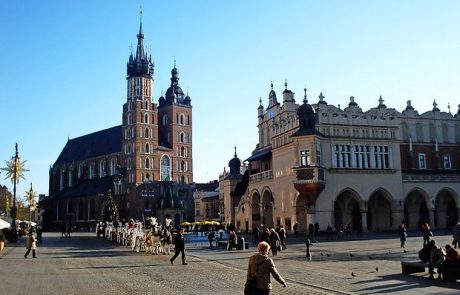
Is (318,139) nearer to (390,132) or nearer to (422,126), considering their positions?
(390,132)

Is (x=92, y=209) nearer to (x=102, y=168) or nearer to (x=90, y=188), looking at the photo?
(x=90, y=188)

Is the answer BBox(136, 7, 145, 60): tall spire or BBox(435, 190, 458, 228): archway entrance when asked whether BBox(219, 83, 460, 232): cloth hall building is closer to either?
BBox(435, 190, 458, 228): archway entrance

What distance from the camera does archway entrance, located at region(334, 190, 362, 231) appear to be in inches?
1991

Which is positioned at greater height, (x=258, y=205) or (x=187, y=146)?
(x=187, y=146)

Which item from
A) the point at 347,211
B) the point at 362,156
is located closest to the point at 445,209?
the point at 347,211

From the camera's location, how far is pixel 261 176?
5697 cm

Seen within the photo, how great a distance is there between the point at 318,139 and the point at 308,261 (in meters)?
24.7

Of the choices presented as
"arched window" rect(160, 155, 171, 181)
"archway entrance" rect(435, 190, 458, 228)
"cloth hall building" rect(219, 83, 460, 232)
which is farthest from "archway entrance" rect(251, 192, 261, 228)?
"arched window" rect(160, 155, 171, 181)

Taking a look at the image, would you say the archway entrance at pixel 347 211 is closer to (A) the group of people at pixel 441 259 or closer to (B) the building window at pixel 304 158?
(B) the building window at pixel 304 158

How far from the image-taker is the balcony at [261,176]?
54.9 meters

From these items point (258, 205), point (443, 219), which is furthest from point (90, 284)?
point (443, 219)

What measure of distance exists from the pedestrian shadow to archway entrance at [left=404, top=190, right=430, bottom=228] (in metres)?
38.4

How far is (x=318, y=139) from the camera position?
4700cm

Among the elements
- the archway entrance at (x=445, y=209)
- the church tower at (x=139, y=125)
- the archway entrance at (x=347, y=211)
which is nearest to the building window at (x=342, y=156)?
the archway entrance at (x=347, y=211)
